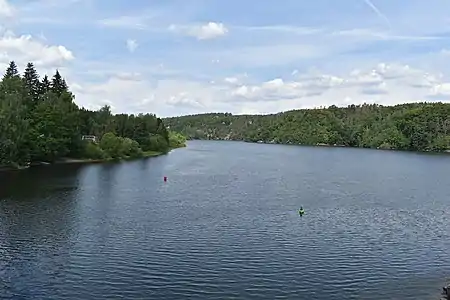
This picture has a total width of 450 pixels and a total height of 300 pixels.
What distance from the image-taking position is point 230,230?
41.0m

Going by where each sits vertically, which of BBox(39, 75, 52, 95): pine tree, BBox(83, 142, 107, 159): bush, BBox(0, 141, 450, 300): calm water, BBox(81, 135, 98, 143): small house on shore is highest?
BBox(39, 75, 52, 95): pine tree

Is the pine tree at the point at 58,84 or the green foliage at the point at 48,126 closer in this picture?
the green foliage at the point at 48,126

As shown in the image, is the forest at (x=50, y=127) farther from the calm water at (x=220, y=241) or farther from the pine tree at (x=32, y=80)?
the calm water at (x=220, y=241)

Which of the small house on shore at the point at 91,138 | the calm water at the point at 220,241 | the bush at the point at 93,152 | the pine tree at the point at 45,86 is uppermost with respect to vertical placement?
the pine tree at the point at 45,86

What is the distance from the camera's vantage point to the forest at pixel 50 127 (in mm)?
84312

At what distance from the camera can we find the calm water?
27.9m

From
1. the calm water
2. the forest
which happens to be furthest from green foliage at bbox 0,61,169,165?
the calm water

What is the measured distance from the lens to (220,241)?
37.3 metres

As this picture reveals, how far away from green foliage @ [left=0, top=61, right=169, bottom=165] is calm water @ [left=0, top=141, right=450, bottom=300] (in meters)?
18.7

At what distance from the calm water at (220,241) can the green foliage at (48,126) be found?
18.7 m

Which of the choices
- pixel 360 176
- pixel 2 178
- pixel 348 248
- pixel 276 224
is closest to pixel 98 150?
pixel 2 178

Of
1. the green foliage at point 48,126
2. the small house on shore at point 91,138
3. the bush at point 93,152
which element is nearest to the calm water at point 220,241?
the green foliage at point 48,126

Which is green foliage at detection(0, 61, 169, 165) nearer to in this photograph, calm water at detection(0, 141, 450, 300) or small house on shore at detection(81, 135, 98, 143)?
small house on shore at detection(81, 135, 98, 143)

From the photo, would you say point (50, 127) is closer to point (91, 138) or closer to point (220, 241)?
point (91, 138)
